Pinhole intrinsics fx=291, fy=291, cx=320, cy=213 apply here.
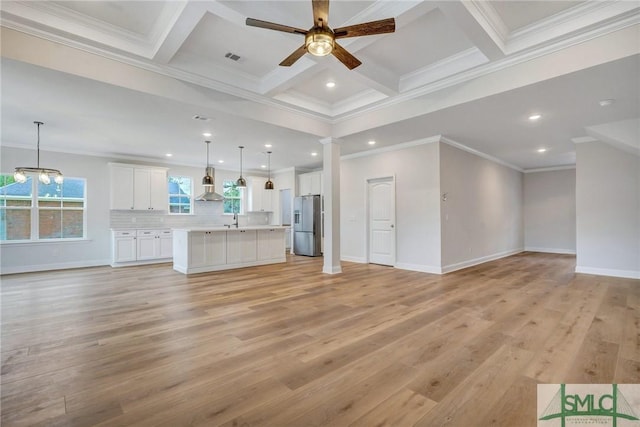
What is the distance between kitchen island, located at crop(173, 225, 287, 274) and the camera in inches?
233

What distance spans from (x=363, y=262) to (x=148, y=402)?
5702 mm

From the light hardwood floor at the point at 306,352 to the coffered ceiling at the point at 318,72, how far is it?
270cm

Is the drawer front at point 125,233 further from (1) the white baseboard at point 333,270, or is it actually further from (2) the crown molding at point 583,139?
(2) the crown molding at point 583,139

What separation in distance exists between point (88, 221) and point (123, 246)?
1104mm

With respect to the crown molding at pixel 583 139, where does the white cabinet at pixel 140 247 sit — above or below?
below

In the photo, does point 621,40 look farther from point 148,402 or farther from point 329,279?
point 148,402

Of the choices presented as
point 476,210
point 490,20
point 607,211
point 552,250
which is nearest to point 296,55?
point 490,20

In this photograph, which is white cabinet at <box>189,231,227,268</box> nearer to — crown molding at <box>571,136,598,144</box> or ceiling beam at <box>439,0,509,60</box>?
ceiling beam at <box>439,0,509,60</box>

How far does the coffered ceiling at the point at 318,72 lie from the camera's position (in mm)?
2865

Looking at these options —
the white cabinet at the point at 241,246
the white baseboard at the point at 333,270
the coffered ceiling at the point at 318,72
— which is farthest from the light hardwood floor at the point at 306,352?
the coffered ceiling at the point at 318,72

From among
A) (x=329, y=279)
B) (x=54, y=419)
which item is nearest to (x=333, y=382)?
(x=54, y=419)

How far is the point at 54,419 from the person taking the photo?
1636 millimetres

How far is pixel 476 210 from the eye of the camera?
23.0ft

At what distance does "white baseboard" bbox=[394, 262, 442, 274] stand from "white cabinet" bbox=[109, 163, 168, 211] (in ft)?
20.9
